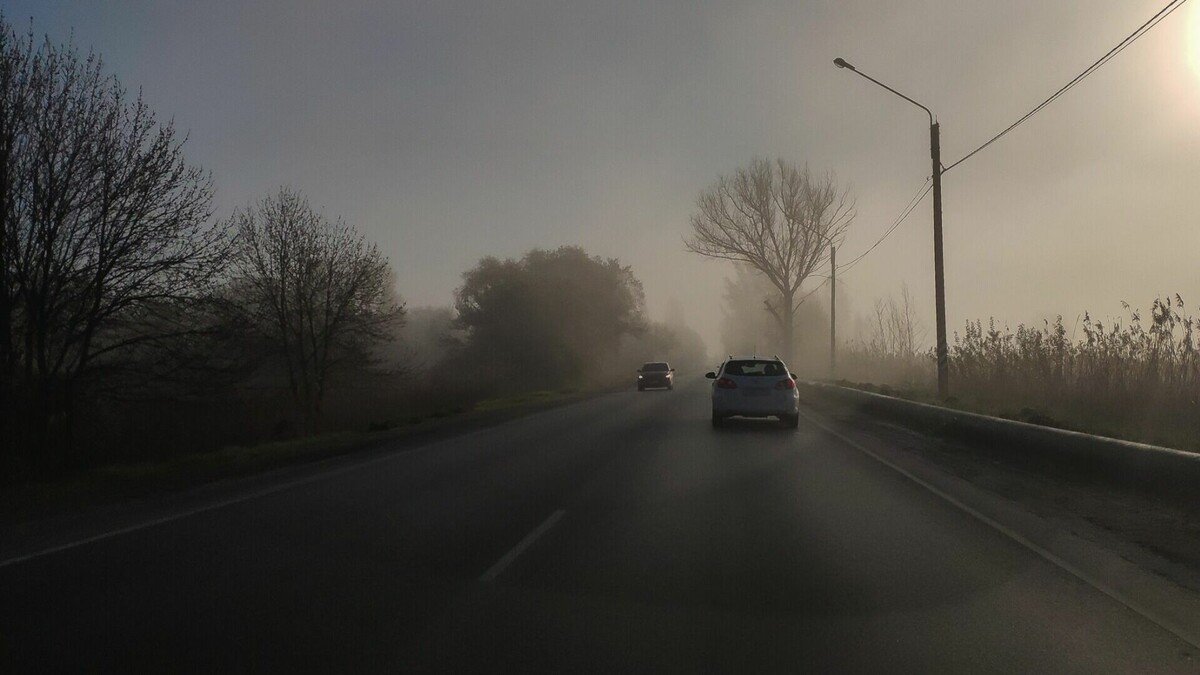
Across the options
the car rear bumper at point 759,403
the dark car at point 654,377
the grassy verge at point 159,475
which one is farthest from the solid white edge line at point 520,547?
the dark car at point 654,377

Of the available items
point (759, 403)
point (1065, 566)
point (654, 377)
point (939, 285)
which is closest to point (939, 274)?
point (939, 285)

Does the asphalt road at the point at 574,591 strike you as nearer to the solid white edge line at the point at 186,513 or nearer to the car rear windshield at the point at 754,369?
the solid white edge line at the point at 186,513

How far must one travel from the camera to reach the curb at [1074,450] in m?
10.6

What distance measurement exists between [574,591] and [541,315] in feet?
223

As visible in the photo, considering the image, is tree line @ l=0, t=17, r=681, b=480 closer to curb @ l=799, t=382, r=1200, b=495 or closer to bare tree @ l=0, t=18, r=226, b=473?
bare tree @ l=0, t=18, r=226, b=473

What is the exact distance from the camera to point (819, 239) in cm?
6016

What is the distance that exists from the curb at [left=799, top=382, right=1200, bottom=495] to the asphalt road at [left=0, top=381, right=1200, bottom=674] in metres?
2.23

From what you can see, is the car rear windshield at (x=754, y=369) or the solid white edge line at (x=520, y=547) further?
the car rear windshield at (x=754, y=369)

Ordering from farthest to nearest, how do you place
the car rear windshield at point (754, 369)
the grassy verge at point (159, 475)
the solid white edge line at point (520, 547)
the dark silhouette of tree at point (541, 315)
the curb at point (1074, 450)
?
1. the dark silhouette of tree at point (541, 315)
2. the car rear windshield at point (754, 369)
3. the grassy verge at point (159, 475)
4. the curb at point (1074, 450)
5. the solid white edge line at point (520, 547)

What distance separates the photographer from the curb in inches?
417

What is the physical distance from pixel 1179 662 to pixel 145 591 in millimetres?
6748

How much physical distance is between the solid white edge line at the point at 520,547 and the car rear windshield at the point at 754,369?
12091mm

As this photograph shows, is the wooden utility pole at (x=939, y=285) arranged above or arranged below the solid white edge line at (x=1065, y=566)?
above

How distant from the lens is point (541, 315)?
7494 cm
